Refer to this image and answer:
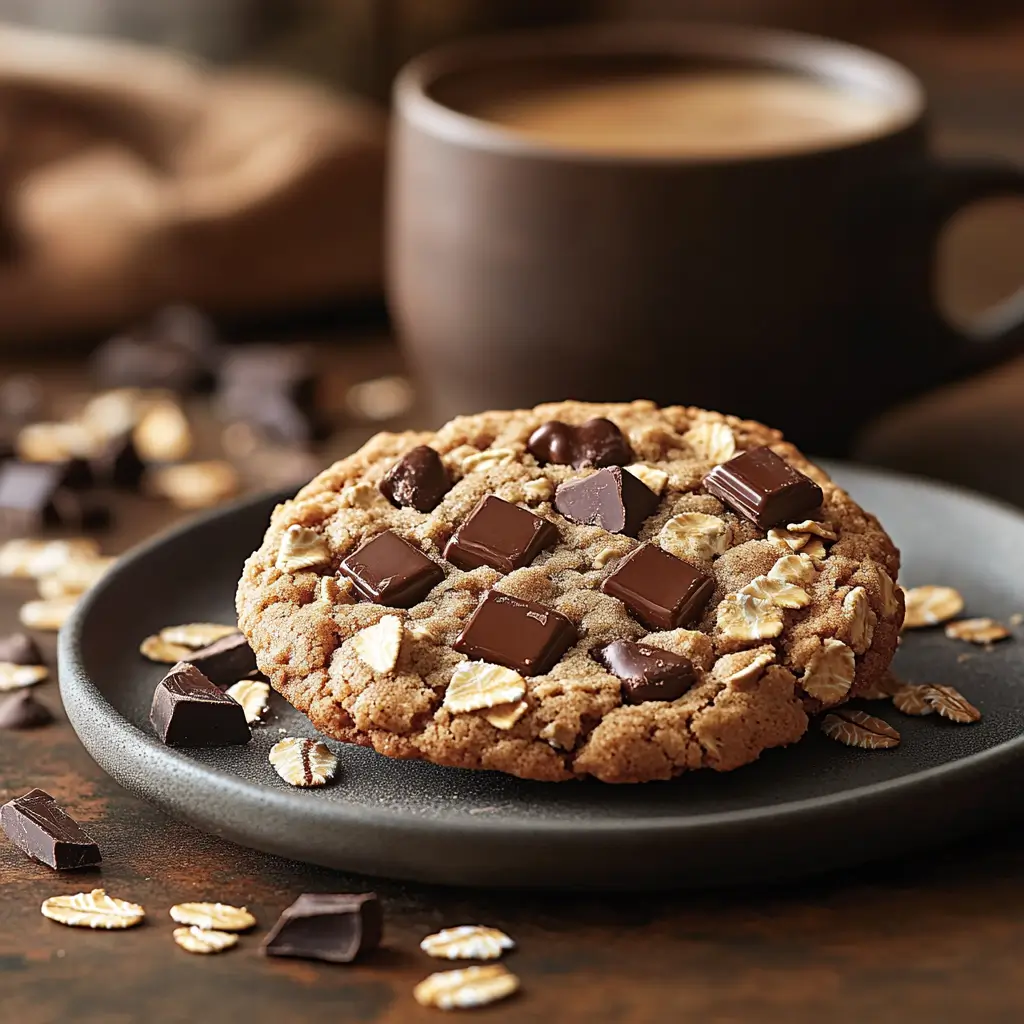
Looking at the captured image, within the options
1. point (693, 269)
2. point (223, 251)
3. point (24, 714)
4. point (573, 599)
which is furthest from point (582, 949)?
point (223, 251)

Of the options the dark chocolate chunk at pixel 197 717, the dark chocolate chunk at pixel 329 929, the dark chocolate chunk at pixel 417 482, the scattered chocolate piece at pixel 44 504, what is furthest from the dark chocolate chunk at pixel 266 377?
the dark chocolate chunk at pixel 329 929

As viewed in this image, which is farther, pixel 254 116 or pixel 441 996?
pixel 254 116

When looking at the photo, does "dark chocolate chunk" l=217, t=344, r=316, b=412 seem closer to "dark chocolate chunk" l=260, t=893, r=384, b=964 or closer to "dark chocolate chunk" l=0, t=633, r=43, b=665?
"dark chocolate chunk" l=0, t=633, r=43, b=665

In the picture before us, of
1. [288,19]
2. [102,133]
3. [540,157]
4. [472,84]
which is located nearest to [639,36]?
[472,84]

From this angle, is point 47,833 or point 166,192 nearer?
point 47,833

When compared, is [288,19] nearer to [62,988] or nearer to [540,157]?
[540,157]

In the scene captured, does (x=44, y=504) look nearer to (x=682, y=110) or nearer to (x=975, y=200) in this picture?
(x=682, y=110)
